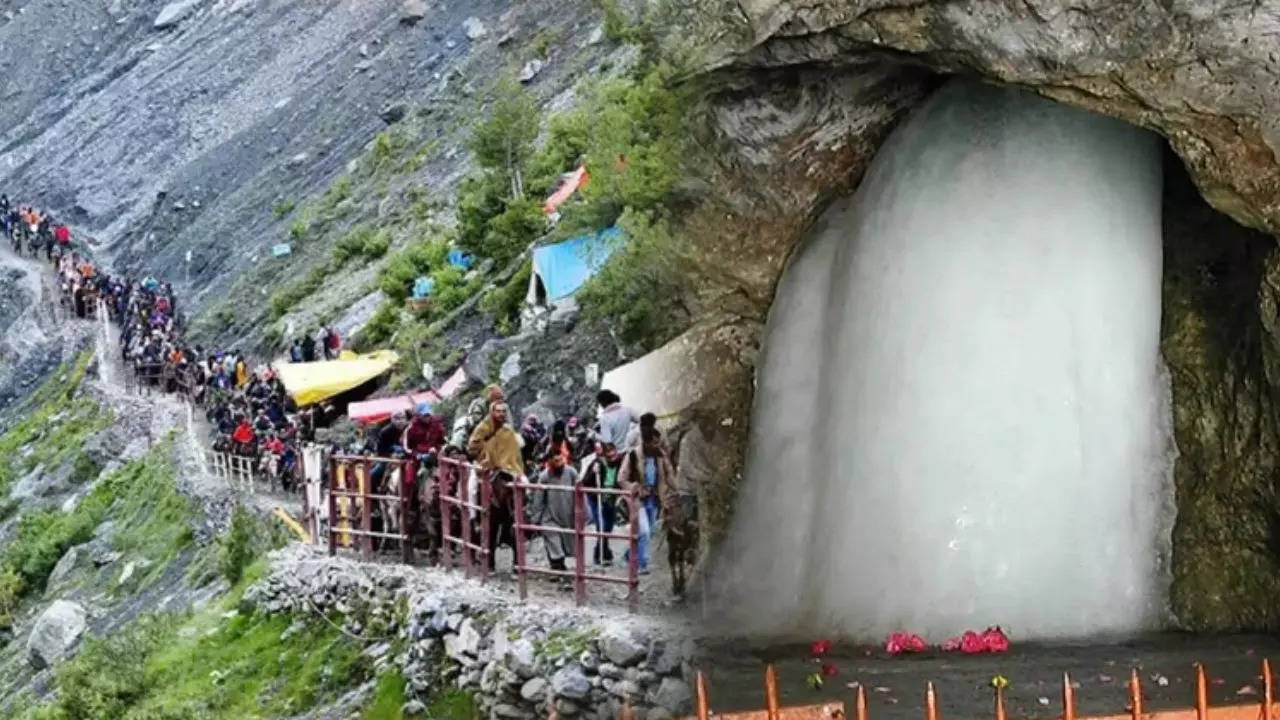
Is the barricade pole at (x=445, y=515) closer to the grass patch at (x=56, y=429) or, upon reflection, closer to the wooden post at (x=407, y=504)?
the wooden post at (x=407, y=504)

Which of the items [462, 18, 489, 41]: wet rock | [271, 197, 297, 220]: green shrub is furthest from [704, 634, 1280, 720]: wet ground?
[462, 18, 489, 41]: wet rock

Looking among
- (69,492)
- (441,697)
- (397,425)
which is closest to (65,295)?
(69,492)

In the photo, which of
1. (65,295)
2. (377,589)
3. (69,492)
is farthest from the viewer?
(65,295)

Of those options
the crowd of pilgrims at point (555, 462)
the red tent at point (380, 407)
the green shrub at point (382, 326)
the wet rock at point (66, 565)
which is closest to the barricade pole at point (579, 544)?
the crowd of pilgrims at point (555, 462)

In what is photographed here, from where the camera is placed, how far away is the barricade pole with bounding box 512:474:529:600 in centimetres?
1278

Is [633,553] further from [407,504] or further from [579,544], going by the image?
[407,504]

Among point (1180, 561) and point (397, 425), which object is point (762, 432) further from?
point (397, 425)

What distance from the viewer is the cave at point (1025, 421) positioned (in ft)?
38.9

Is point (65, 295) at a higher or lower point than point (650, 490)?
higher

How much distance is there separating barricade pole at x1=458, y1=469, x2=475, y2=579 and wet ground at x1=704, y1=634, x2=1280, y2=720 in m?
3.11

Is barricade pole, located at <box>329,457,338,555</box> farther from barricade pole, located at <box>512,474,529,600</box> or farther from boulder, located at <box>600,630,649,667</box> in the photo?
boulder, located at <box>600,630,649,667</box>

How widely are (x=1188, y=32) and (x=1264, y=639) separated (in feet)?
11.8

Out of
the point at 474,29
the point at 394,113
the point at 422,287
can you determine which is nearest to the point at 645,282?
the point at 422,287

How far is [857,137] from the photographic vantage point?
480 inches
